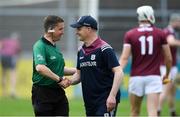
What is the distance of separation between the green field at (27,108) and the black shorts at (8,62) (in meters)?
2.01

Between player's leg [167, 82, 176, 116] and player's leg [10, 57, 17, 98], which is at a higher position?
player's leg [167, 82, 176, 116]

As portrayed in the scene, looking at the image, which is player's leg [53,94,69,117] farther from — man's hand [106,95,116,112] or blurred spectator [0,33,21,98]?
blurred spectator [0,33,21,98]

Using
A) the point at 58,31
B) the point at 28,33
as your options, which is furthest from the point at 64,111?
the point at 28,33

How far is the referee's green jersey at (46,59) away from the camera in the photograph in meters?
10.7

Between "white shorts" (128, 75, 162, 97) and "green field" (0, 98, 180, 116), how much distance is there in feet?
16.0

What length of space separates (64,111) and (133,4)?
15.4 m

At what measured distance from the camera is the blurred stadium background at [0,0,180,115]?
25391 mm

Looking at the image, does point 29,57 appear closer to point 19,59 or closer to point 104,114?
point 19,59

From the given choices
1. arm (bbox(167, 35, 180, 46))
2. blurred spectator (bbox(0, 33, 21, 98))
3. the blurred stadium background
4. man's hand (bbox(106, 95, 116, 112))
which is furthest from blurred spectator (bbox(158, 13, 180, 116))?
blurred spectator (bbox(0, 33, 21, 98))

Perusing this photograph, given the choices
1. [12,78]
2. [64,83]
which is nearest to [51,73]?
[64,83]

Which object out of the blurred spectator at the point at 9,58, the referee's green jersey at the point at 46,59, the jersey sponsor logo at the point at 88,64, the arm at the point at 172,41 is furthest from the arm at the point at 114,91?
the blurred spectator at the point at 9,58

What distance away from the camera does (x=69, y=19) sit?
26125 mm

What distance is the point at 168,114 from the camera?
18.4 meters

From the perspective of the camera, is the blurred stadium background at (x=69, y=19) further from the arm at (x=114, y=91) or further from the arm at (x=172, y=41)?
the arm at (x=114, y=91)
